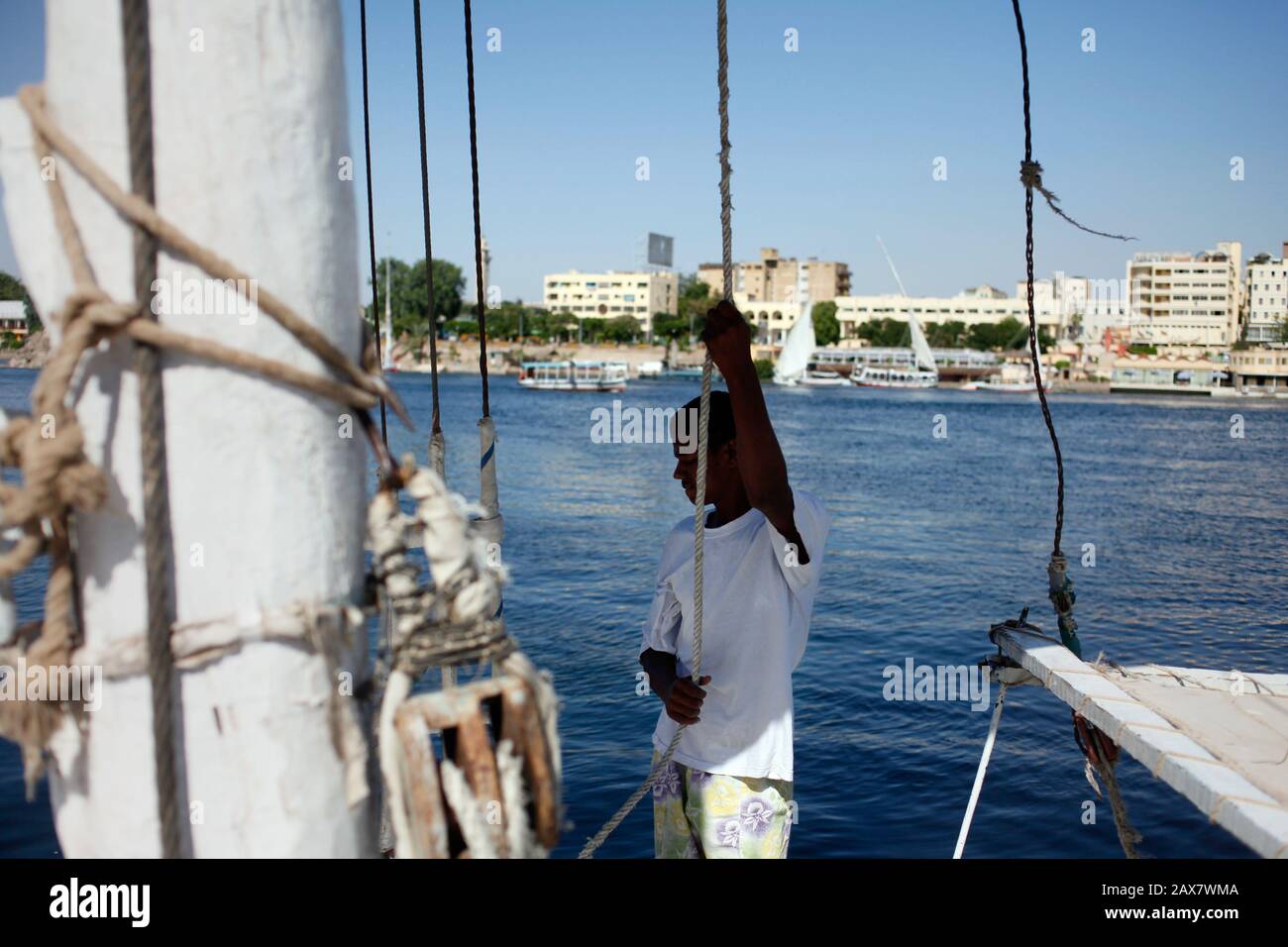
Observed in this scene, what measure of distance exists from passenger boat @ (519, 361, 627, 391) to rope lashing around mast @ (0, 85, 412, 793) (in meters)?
74.9

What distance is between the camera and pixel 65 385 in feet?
3.60

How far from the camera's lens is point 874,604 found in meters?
14.8

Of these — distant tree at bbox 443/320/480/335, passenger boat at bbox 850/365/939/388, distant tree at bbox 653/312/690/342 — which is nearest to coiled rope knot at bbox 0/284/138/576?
passenger boat at bbox 850/365/939/388

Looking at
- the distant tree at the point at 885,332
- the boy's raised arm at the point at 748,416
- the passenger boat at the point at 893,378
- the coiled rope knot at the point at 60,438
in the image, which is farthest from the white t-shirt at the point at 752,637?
the distant tree at the point at 885,332

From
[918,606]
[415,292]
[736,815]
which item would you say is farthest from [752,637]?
[415,292]

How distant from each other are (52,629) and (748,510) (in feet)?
6.05

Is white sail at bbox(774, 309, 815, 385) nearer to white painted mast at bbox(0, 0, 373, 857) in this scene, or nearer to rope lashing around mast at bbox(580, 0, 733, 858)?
rope lashing around mast at bbox(580, 0, 733, 858)

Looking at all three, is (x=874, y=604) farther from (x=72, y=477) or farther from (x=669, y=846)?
(x=72, y=477)

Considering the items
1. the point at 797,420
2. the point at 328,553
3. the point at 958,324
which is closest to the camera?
the point at 328,553

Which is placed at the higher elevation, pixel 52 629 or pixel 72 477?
pixel 72 477

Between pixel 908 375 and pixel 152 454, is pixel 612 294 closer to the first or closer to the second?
pixel 908 375

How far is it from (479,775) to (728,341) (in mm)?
1357

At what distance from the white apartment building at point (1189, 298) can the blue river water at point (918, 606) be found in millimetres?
89887
